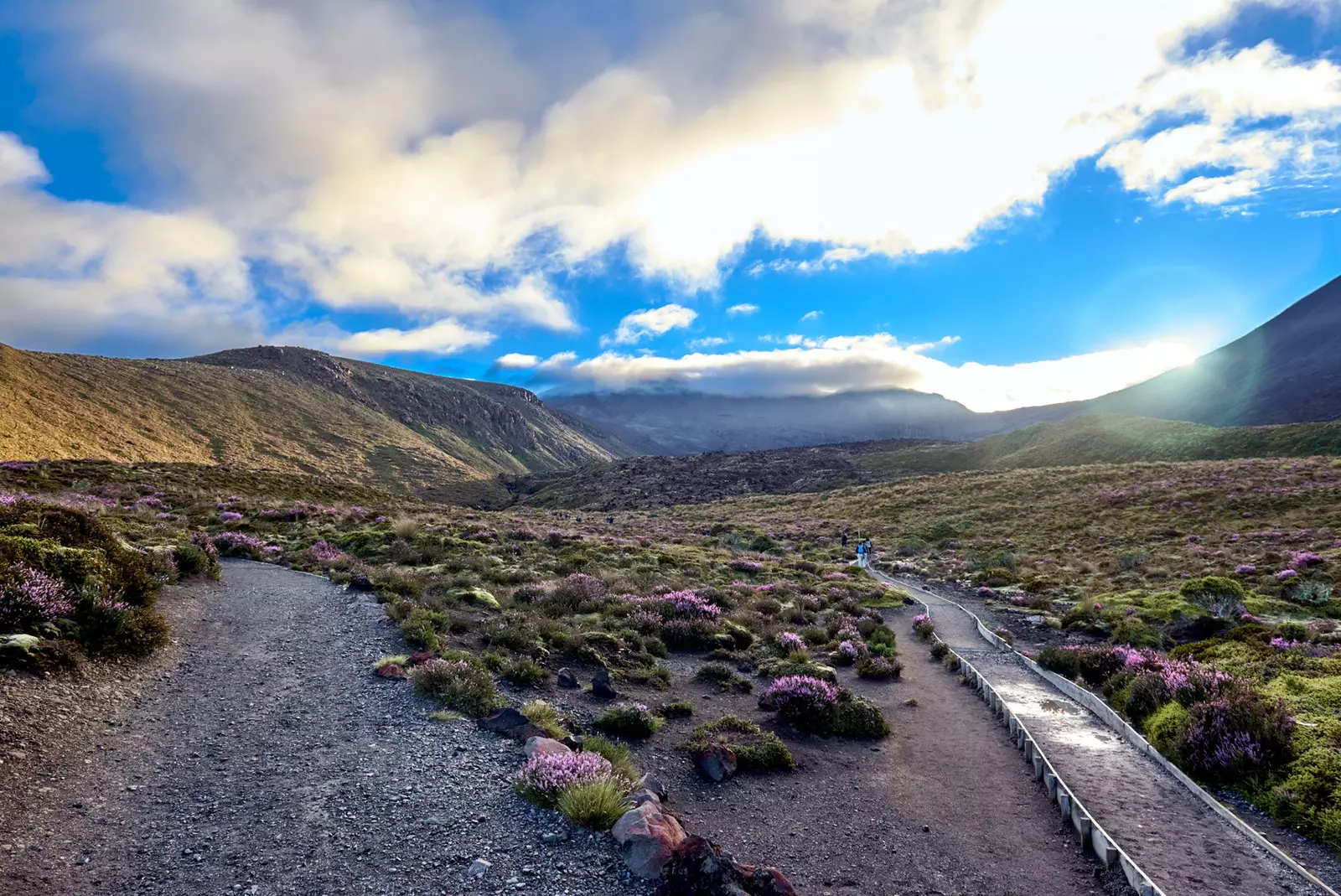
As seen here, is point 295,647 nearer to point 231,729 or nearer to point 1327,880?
point 231,729

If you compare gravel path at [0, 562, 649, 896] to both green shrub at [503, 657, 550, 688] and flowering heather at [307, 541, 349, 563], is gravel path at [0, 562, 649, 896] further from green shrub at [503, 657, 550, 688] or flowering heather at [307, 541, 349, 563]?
flowering heather at [307, 541, 349, 563]

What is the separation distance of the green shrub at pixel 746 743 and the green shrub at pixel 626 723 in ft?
2.50

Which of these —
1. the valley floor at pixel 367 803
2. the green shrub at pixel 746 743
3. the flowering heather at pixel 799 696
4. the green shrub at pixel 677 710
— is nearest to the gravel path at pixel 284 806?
the valley floor at pixel 367 803

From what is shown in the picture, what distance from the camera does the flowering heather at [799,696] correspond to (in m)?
12.5

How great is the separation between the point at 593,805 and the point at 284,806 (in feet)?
11.5

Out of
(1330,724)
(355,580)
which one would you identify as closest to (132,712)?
(355,580)

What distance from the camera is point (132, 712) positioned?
8.25 meters

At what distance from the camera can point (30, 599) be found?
9000 mm

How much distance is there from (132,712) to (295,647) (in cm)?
370

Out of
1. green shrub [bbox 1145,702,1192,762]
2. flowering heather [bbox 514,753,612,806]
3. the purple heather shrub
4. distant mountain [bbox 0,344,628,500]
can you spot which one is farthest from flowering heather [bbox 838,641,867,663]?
distant mountain [bbox 0,344,628,500]

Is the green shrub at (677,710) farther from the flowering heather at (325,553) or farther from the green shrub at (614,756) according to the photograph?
the flowering heather at (325,553)

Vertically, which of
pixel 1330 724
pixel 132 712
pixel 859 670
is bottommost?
pixel 859 670

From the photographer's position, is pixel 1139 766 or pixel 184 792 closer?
pixel 184 792

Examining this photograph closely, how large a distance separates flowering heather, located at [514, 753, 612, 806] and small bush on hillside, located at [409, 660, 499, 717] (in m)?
2.25
